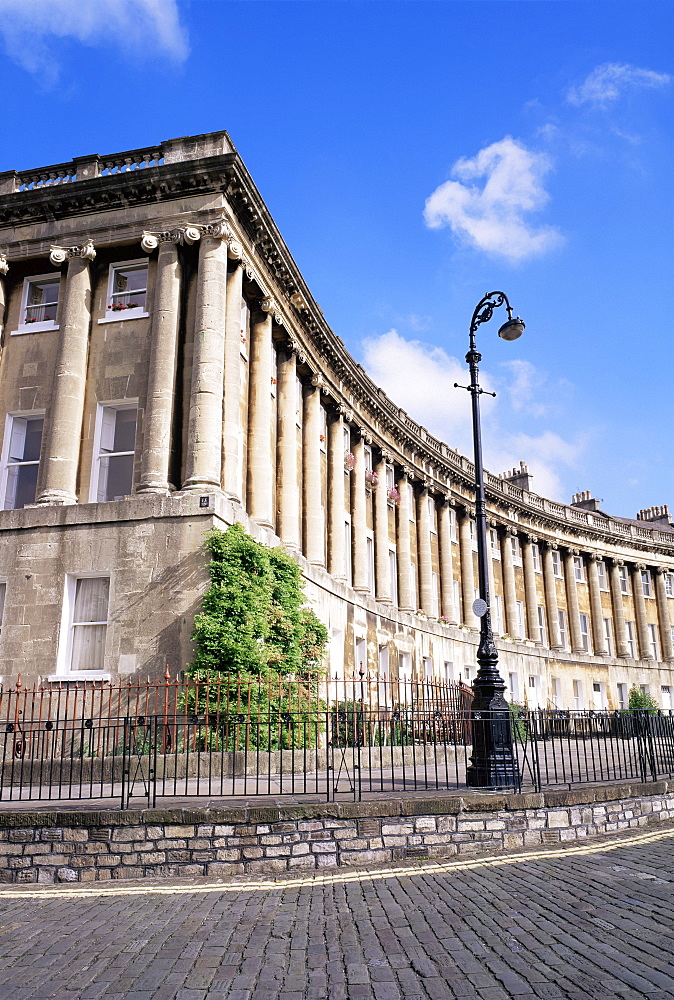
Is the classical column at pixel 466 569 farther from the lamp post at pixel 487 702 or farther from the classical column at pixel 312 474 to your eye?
the lamp post at pixel 487 702

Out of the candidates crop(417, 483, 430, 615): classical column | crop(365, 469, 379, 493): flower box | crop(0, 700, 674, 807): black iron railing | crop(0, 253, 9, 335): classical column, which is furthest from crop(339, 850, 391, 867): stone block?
crop(417, 483, 430, 615): classical column

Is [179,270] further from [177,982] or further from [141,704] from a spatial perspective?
[177,982]

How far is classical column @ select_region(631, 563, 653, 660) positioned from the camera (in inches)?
1934

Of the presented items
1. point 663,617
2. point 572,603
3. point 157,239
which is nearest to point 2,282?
point 157,239

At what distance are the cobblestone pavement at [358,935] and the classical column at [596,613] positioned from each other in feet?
133

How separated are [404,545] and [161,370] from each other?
17432mm

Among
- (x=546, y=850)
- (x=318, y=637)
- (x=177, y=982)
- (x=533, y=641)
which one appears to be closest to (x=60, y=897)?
(x=177, y=982)

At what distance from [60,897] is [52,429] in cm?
1207

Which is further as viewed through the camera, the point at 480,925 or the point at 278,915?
the point at 278,915

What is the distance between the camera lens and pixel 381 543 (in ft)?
99.9

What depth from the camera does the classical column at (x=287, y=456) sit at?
2166cm

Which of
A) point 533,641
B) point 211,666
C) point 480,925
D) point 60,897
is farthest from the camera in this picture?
point 533,641

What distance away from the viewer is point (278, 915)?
6.65 m

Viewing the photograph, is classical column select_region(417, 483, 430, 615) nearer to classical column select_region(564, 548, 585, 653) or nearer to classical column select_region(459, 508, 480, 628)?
classical column select_region(459, 508, 480, 628)
